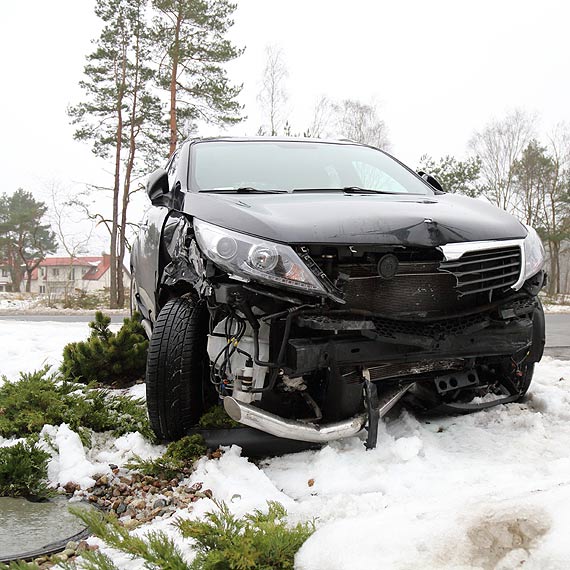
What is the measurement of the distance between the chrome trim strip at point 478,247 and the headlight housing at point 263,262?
0.62 m

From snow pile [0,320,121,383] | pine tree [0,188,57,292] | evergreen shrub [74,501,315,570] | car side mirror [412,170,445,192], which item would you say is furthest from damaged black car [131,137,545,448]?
pine tree [0,188,57,292]

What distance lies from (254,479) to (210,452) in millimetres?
359

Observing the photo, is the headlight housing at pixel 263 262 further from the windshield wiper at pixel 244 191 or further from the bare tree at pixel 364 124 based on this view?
the bare tree at pixel 364 124

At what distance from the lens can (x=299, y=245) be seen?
246 centimetres

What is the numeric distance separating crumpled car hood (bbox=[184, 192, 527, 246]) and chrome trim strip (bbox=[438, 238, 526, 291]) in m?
0.02

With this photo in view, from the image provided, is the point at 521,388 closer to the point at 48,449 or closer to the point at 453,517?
the point at 453,517

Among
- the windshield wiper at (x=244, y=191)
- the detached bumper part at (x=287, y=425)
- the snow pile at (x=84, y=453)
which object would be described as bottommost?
the snow pile at (x=84, y=453)

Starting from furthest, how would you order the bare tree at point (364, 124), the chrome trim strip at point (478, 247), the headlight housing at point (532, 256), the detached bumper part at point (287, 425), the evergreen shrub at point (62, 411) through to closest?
the bare tree at point (364, 124), the evergreen shrub at point (62, 411), the headlight housing at point (532, 256), the chrome trim strip at point (478, 247), the detached bumper part at point (287, 425)

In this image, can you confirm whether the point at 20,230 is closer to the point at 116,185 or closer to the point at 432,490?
the point at 116,185

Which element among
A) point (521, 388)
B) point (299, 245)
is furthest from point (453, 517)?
point (521, 388)

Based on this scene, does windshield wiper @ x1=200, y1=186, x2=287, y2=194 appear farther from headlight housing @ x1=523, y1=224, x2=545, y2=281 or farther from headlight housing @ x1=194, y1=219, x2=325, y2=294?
headlight housing @ x1=523, y1=224, x2=545, y2=281

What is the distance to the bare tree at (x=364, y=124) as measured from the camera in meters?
33.8

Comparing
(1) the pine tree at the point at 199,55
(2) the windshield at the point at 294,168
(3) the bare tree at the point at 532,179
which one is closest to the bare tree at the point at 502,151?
(3) the bare tree at the point at 532,179

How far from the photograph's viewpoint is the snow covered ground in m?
1.64
